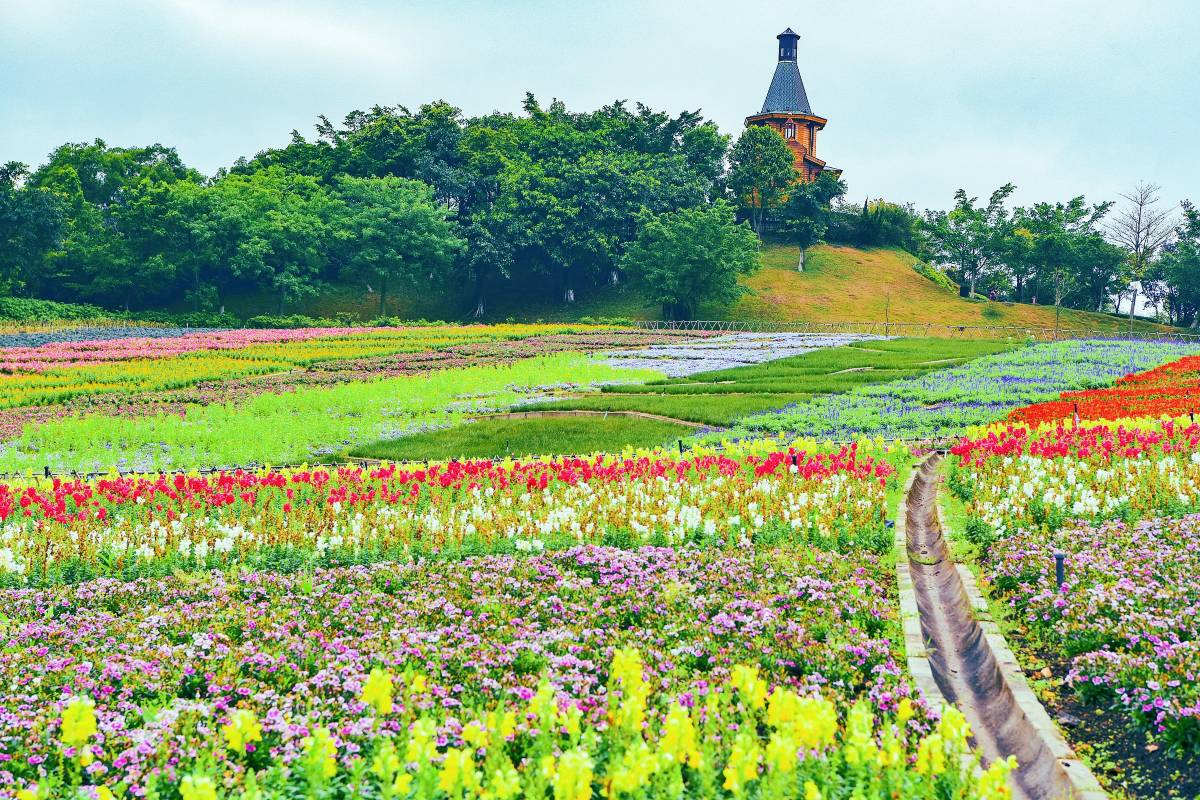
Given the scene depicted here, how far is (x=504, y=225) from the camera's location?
7162 cm

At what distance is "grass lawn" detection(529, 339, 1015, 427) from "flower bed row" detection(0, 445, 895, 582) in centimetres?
866

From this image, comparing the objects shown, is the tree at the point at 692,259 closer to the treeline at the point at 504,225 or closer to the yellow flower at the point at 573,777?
the treeline at the point at 504,225

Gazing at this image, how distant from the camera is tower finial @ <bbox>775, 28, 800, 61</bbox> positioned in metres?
91.6

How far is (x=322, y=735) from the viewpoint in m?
4.60

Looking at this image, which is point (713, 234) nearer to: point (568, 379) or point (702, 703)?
point (568, 379)

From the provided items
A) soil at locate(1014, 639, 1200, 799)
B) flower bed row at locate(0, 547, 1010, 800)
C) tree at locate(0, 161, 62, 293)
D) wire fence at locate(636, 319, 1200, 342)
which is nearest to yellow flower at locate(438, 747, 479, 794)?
flower bed row at locate(0, 547, 1010, 800)

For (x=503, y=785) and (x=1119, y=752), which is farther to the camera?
(x=1119, y=752)

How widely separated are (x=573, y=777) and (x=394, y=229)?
6799cm

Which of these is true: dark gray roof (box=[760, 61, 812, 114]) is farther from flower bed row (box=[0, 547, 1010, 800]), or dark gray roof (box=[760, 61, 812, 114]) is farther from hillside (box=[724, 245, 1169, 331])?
flower bed row (box=[0, 547, 1010, 800])

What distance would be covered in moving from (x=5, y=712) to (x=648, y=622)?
14.5ft

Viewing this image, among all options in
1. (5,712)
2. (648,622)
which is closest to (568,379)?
(648,622)

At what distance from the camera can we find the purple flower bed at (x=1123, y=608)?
6289mm

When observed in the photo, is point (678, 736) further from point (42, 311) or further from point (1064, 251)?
point (1064, 251)

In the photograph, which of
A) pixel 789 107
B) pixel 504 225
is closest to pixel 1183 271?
pixel 789 107
